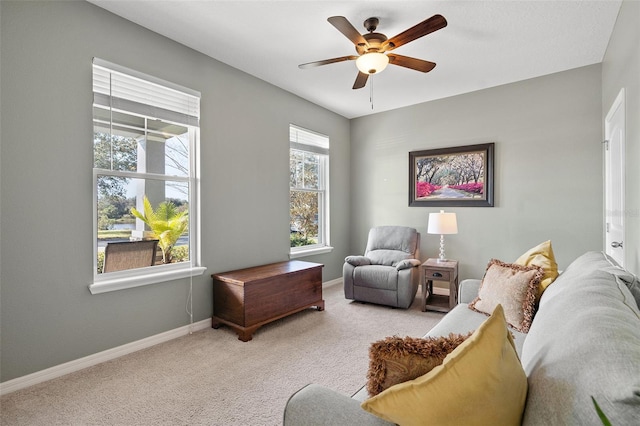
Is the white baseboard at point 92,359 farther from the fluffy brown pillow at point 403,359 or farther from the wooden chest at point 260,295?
the fluffy brown pillow at point 403,359

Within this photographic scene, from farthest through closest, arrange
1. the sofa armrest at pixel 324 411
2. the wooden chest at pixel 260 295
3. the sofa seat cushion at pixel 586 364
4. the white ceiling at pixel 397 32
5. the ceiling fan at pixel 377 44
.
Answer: the wooden chest at pixel 260 295 < the white ceiling at pixel 397 32 < the ceiling fan at pixel 377 44 < the sofa armrest at pixel 324 411 < the sofa seat cushion at pixel 586 364

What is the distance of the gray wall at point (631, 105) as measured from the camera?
2029 mm

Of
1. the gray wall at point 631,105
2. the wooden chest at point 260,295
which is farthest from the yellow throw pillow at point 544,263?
the wooden chest at point 260,295

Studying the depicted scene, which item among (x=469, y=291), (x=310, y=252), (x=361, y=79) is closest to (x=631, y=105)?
(x=469, y=291)

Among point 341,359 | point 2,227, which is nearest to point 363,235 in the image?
point 341,359

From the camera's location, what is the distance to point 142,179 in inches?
112

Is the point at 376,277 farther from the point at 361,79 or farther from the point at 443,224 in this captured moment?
the point at 361,79

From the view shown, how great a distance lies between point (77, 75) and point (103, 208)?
1.00 m

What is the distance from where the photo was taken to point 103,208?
103 inches

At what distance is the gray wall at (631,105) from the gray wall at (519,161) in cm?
116

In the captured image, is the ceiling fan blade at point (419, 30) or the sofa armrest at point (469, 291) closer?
the ceiling fan blade at point (419, 30)

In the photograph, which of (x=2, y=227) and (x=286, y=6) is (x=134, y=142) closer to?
(x=2, y=227)

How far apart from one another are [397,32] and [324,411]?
2910mm

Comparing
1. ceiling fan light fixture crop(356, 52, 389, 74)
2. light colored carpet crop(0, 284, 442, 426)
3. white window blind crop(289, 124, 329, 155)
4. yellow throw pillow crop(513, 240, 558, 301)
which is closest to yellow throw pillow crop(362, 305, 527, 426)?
light colored carpet crop(0, 284, 442, 426)
